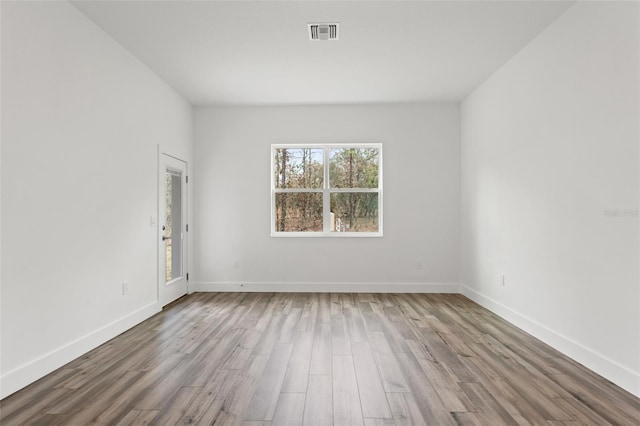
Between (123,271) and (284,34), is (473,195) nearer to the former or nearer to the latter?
(284,34)

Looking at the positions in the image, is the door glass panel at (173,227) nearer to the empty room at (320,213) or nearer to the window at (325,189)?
the empty room at (320,213)

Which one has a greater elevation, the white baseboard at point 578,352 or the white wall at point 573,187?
the white wall at point 573,187

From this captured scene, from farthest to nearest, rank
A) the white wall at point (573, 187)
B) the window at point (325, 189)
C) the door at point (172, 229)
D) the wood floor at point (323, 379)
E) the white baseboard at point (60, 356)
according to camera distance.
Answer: the window at point (325, 189) → the door at point (172, 229) → the white wall at point (573, 187) → the white baseboard at point (60, 356) → the wood floor at point (323, 379)

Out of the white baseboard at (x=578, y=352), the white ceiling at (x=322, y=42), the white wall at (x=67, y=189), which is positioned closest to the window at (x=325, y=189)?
the white ceiling at (x=322, y=42)

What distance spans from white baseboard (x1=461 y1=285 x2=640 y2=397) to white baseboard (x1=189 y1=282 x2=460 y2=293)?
1.24m

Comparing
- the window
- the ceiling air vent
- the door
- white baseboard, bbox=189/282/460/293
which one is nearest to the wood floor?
the door

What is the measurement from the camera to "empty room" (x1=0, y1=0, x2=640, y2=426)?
7.98 ft

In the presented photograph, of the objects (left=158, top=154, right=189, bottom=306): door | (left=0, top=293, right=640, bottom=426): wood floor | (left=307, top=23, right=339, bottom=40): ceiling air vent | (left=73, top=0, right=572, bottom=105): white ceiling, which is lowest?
(left=0, top=293, right=640, bottom=426): wood floor

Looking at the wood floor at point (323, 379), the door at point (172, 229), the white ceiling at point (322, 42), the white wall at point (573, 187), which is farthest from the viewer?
the door at point (172, 229)

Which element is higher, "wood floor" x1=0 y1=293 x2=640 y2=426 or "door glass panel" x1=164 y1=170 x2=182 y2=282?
"door glass panel" x1=164 y1=170 x2=182 y2=282

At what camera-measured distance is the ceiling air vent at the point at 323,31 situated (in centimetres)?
330

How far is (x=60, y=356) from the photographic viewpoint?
2822 millimetres

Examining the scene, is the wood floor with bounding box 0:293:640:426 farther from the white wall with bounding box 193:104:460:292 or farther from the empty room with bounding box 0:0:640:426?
the white wall with bounding box 193:104:460:292

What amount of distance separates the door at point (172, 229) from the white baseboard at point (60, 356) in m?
0.78
